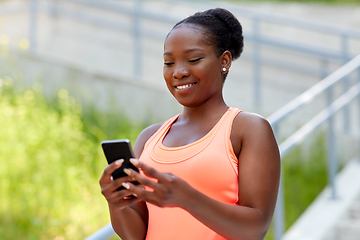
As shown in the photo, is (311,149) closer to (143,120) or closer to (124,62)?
(143,120)

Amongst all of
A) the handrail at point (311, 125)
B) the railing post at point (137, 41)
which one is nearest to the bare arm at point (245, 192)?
the handrail at point (311, 125)

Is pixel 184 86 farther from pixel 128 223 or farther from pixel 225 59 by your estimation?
pixel 128 223

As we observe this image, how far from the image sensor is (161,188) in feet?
2.93

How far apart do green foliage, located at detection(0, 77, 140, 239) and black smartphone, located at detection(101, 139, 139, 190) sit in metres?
2.38

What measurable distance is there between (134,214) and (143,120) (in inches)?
144

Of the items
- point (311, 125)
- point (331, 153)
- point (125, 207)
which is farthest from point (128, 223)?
point (331, 153)

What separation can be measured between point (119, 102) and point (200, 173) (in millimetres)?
3938

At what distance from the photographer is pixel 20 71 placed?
4766mm

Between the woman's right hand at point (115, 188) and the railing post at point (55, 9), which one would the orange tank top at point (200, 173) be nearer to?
the woman's right hand at point (115, 188)

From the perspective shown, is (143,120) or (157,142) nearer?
(157,142)

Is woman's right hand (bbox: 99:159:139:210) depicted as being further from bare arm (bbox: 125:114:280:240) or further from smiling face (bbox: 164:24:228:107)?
smiling face (bbox: 164:24:228:107)

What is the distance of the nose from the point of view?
43.8 inches

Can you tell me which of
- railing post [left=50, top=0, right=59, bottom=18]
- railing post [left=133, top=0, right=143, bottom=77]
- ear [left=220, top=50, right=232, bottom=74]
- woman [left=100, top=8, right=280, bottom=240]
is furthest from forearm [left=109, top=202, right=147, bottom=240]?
railing post [left=50, top=0, right=59, bottom=18]

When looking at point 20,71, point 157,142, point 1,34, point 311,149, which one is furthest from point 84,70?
point 157,142
